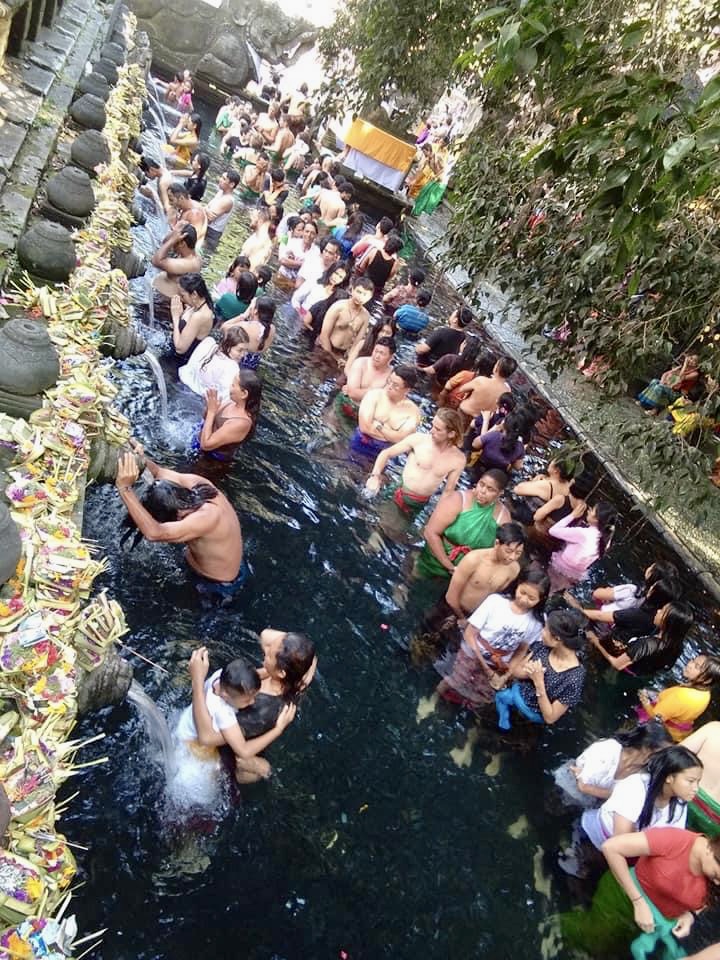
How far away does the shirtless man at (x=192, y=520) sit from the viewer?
4.91 meters

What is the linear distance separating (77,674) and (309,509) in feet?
13.7

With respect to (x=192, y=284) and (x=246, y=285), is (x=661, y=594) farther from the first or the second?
(x=246, y=285)

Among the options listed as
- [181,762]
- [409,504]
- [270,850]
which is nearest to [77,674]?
[181,762]

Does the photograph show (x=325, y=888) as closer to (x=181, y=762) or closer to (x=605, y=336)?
(x=181, y=762)

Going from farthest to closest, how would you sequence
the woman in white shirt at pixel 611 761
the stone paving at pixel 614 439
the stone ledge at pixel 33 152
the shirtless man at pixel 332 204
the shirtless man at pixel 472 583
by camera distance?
1. the shirtless man at pixel 332 204
2. the stone paving at pixel 614 439
3. the shirtless man at pixel 472 583
4. the stone ledge at pixel 33 152
5. the woman in white shirt at pixel 611 761

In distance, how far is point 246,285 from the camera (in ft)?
28.8

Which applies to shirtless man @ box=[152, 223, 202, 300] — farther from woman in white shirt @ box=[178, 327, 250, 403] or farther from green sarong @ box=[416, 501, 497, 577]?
green sarong @ box=[416, 501, 497, 577]

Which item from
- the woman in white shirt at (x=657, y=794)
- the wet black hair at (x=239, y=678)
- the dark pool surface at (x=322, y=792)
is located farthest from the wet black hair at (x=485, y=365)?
the wet black hair at (x=239, y=678)

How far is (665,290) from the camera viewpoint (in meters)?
6.76

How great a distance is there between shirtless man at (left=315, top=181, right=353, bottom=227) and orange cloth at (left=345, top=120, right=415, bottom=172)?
5423 millimetres

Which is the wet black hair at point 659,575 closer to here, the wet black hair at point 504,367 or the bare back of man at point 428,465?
the bare back of man at point 428,465

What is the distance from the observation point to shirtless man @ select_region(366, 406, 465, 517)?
7.17 m

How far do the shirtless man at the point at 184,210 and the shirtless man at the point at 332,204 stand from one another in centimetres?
564

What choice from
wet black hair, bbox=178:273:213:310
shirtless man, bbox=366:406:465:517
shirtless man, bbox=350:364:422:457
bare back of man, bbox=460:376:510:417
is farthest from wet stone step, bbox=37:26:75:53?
shirtless man, bbox=366:406:465:517
